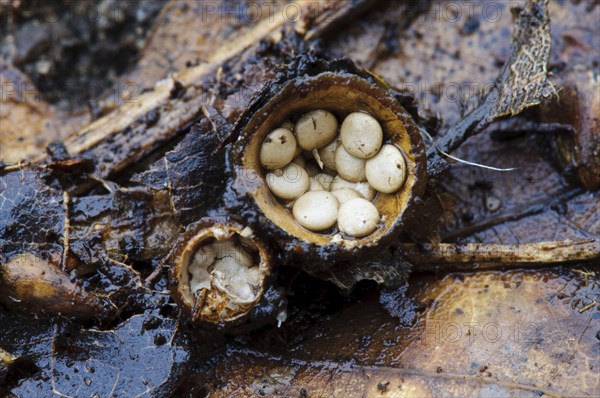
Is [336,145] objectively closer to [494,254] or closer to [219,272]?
[219,272]

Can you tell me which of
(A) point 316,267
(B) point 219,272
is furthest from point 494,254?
(B) point 219,272

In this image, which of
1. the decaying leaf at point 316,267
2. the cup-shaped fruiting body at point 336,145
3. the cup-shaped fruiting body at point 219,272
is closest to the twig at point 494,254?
the decaying leaf at point 316,267

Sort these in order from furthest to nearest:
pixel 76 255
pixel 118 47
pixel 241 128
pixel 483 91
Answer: pixel 118 47
pixel 483 91
pixel 76 255
pixel 241 128

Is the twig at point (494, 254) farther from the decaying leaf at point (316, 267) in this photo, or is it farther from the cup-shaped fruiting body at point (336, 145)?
the cup-shaped fruiting body at point (336, 145)

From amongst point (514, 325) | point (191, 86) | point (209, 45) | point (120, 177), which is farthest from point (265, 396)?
point (209, 45)

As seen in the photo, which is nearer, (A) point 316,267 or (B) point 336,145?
(A) point 316,267

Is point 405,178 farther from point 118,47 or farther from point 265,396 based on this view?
point 118,47

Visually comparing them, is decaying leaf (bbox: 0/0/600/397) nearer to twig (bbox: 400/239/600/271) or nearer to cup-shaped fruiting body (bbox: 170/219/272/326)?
twig (bbox: 400/239/600/271)
